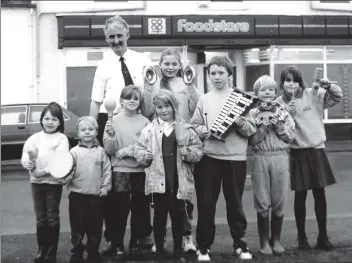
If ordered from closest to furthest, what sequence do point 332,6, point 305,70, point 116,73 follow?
point 116,73, point 305,70, point 332,6

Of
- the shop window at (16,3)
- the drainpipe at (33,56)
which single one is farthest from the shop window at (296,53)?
the shop window at (16,3)

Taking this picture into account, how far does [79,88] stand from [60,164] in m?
14.0

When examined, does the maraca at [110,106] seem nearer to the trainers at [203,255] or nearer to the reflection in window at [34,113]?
the trainers at [203,255]

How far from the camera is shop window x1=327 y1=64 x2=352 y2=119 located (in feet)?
66.6

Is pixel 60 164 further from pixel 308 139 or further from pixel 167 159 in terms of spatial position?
pixel 308 139

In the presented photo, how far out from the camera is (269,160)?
562 cm

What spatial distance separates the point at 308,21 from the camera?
20047 mm

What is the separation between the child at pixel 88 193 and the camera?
5.44 m

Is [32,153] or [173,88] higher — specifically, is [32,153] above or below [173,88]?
below

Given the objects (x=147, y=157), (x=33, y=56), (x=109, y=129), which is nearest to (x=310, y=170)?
(x=147, y=157)

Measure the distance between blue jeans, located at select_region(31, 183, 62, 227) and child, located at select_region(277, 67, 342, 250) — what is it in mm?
2370

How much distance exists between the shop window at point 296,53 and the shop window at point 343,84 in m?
→ 0.62

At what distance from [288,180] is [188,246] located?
Answer: 1186mm

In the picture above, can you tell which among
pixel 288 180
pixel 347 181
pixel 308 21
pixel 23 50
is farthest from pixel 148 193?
pixel 308 21
